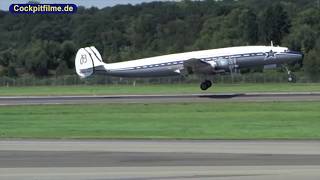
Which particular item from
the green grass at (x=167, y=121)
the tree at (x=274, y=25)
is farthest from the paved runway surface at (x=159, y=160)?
the tree at (x=274, y=25)

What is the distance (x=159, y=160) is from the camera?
17594mm

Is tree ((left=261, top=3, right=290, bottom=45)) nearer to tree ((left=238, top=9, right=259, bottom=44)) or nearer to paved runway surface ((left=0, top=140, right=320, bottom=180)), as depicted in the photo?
tree ((left=238, top=9, right=259, bottom=44))

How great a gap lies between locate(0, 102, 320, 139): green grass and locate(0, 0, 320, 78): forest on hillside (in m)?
44.0

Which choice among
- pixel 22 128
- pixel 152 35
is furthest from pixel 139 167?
pixel 152 35

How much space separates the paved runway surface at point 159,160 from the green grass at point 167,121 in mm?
3656

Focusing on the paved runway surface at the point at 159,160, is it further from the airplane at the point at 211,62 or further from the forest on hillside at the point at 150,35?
the forest on hillside at the point at 150,35

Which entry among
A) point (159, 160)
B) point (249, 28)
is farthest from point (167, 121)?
point (249, 28)

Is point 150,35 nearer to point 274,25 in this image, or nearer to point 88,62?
point 274,25

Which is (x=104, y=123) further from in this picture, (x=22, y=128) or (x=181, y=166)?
(x=181, y=166)

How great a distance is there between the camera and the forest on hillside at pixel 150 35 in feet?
419

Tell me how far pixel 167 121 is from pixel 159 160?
16.5m

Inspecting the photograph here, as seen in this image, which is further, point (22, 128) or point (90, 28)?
point (90, 28)

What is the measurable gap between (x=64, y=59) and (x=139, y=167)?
118450mm

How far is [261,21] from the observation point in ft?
484
